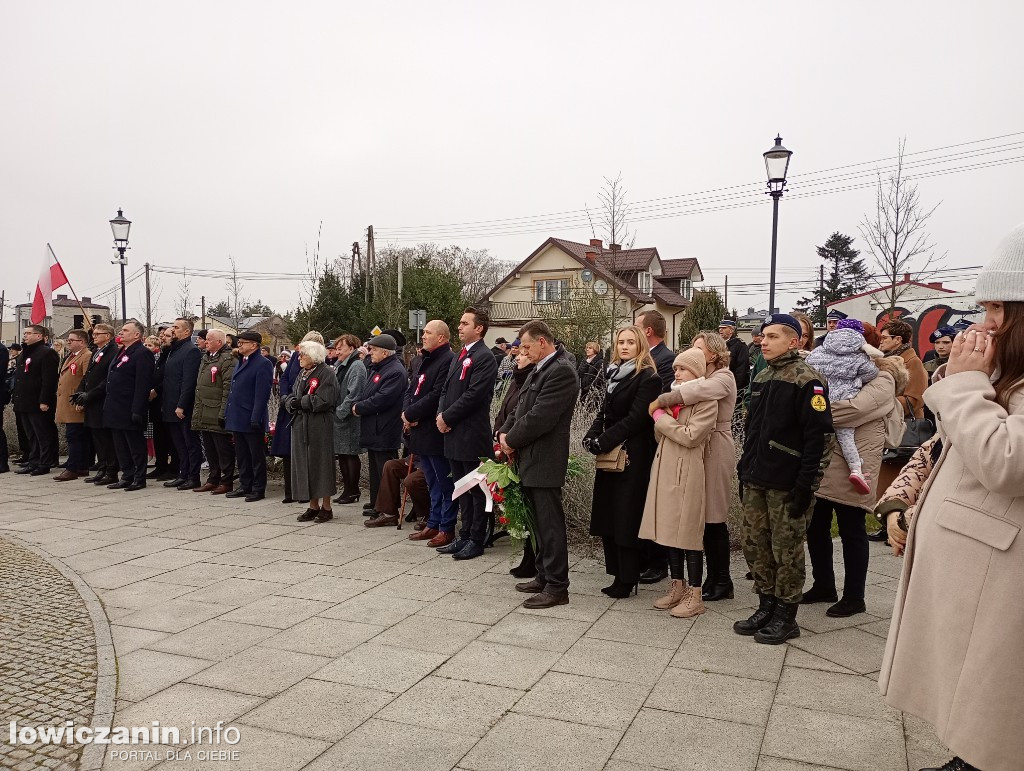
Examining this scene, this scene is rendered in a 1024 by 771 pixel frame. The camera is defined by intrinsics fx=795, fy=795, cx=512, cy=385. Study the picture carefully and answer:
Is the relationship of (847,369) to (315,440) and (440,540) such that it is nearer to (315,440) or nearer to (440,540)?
(440,540)

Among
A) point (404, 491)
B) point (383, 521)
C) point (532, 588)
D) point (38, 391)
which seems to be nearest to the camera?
point (532, 588)

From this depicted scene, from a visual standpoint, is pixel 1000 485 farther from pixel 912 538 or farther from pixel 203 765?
pixel 203 765

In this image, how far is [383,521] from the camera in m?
8.28

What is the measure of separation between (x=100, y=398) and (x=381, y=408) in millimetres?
4693

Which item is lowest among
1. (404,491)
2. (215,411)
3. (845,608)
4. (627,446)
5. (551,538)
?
(845,608)

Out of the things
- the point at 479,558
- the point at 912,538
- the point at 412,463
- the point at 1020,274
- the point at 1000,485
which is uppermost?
the point at 1020,274

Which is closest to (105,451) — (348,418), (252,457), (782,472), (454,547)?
(252,457)

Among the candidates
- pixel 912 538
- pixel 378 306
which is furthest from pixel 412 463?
pixel 378 306

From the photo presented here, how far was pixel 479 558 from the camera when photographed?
6.98 metres

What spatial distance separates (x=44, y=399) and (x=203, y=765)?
9.96m

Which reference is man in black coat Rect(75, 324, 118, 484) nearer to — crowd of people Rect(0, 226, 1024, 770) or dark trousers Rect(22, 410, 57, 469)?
crowd of people Rect(0, 226, 1024, 770)

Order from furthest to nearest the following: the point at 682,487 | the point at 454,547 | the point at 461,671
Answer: the point at 454,547
the point at 682,487
the point at 461,671

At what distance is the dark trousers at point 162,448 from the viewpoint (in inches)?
439

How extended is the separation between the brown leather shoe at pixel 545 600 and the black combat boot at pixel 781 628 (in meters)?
1.36
